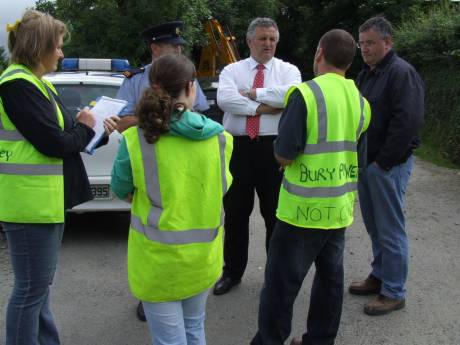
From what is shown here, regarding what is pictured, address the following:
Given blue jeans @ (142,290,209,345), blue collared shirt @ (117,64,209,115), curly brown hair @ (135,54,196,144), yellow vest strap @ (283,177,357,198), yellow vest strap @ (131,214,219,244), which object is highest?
curly brown hair @ (135,54,196,144)

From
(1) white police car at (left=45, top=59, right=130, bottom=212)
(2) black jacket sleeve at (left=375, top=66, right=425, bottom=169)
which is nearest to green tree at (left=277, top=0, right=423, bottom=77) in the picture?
(1) white police car at (left=45, top=59, right=130, bottom=212)

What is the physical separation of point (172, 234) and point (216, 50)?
54.1 ft

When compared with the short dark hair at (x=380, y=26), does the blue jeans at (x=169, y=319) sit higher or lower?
lower

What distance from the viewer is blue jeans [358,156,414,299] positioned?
3795 millimetres

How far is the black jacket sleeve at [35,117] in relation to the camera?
2498 mm

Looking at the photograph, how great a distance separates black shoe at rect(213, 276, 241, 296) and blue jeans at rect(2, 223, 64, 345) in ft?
5.56

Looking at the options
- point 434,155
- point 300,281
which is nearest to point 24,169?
point 300,281

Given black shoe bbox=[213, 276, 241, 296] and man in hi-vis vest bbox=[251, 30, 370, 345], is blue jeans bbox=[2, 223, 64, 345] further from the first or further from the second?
black shoe bbox=[213, 276, 241, 296]

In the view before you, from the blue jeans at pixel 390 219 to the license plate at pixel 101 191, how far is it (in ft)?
8.33

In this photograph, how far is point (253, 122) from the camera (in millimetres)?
4012

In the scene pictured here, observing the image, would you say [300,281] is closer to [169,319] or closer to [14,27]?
[169,319]

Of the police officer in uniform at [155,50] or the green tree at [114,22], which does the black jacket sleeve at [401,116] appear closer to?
the police officer in uniform at [155,50]

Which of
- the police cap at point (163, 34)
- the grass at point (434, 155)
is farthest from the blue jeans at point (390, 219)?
the grass at point (434, 155)

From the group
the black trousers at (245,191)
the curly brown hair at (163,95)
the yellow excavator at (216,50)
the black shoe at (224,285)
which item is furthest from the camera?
the yellow excavator at (216,50)
